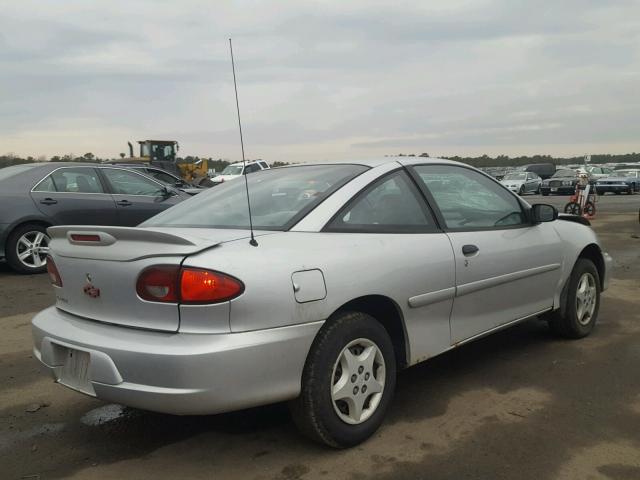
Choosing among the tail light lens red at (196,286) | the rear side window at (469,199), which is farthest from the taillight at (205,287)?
the rear side window at (469,199)

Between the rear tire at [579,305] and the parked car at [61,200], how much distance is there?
610cm

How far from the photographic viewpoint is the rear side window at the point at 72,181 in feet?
27.0

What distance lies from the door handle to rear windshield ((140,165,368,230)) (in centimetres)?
76

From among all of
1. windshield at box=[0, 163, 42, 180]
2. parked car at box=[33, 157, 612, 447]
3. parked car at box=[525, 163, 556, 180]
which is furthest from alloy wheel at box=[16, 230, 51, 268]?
parked car at box=[525, 163, 556, 180]

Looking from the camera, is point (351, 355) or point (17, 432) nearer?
point (351, 355)

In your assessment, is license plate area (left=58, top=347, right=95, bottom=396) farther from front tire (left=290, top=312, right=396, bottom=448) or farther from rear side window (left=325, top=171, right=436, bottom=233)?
rear side window (left=325, top=171, right=436, bottom=233)

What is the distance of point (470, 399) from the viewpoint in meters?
3.56

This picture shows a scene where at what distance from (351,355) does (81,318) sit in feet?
4.39

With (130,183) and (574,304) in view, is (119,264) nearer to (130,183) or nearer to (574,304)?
(574,304)

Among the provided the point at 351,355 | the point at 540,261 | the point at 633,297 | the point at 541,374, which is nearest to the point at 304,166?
the point at 351,355

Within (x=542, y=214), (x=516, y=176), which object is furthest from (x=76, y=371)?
(x=516, y=176)

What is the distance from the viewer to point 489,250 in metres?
3.74

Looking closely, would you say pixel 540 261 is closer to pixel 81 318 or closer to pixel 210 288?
pixel 210 288

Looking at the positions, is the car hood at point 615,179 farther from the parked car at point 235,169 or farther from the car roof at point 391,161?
the car roof at point 391,161
